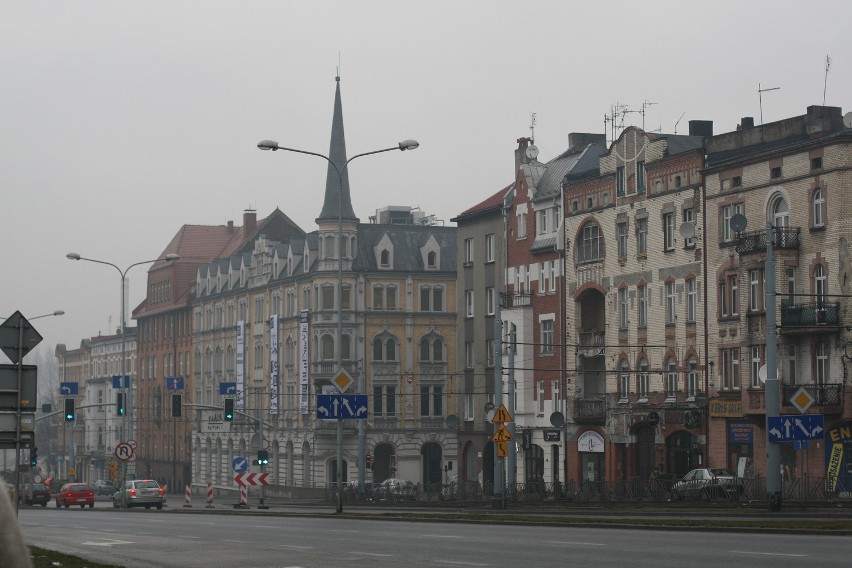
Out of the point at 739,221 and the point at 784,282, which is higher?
the point at 739,221

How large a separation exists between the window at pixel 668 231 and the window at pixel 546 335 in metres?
11.1

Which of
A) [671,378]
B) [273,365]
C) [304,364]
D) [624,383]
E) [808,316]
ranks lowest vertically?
[624,383]

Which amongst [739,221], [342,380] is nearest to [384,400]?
[739,221]

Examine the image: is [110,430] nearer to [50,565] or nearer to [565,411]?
[565,411]

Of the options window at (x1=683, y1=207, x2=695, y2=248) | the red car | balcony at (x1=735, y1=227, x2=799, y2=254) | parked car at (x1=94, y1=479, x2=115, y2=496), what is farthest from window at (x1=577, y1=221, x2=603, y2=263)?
parked car at (x1=94, y1=479, x2=115, y2=496)

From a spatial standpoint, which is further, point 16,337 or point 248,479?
point 248,479

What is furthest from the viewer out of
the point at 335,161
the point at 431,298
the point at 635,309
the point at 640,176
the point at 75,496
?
the point at 431,298

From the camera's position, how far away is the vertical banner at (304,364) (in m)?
101

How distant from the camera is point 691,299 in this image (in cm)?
6425

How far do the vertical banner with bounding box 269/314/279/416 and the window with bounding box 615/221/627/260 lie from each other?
4191 centimetres

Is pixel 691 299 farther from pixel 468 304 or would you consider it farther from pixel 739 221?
pixel 468 304

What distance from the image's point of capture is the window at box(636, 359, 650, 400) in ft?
219

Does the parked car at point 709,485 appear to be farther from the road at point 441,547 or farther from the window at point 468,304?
the window at point 468,304

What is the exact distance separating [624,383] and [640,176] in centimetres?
954
